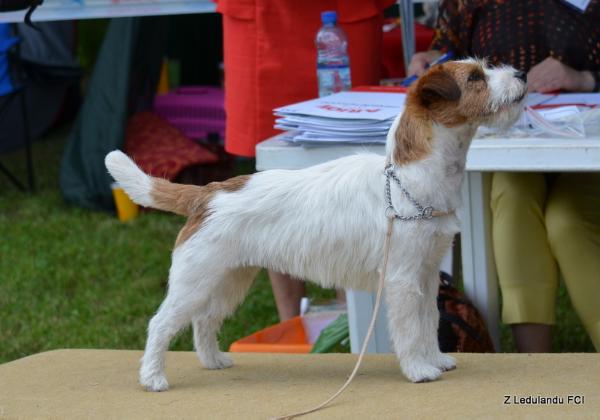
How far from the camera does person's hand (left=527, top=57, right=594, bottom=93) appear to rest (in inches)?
125

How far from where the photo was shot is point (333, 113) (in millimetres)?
2629

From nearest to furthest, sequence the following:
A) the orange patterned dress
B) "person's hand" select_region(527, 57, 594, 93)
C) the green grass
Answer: "person's hand" select_region(527, 57, 594, 93) → the orange patterned dress → the green grass

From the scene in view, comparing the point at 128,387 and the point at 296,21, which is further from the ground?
the point at 296,21

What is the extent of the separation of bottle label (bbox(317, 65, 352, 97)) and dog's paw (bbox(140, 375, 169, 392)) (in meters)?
1.27

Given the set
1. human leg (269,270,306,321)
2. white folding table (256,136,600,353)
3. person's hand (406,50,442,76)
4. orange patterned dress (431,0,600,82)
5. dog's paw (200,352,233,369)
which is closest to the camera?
white folding table (256,136,600,353)

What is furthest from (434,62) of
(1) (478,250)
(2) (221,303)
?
(2) (221,303)

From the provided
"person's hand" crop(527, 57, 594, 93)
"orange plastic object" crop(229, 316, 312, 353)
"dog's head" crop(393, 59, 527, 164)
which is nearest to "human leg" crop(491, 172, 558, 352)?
"person's hand" crop(527, 57, 594, 93)

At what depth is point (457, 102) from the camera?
214 cm

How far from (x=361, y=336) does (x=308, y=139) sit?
2.26 feet

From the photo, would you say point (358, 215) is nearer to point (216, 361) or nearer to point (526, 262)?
point (216, 361)

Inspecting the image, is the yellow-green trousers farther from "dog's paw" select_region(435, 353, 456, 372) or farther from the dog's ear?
the dog's ear

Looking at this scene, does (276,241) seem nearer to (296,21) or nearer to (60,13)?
(296,21)

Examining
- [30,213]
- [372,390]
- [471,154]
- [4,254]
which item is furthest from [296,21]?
[30,213]

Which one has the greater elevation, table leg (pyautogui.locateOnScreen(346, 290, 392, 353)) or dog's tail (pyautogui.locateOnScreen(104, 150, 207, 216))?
dog's tail (pyautogui.locateOnScreen(104, 150, 207, 216))
